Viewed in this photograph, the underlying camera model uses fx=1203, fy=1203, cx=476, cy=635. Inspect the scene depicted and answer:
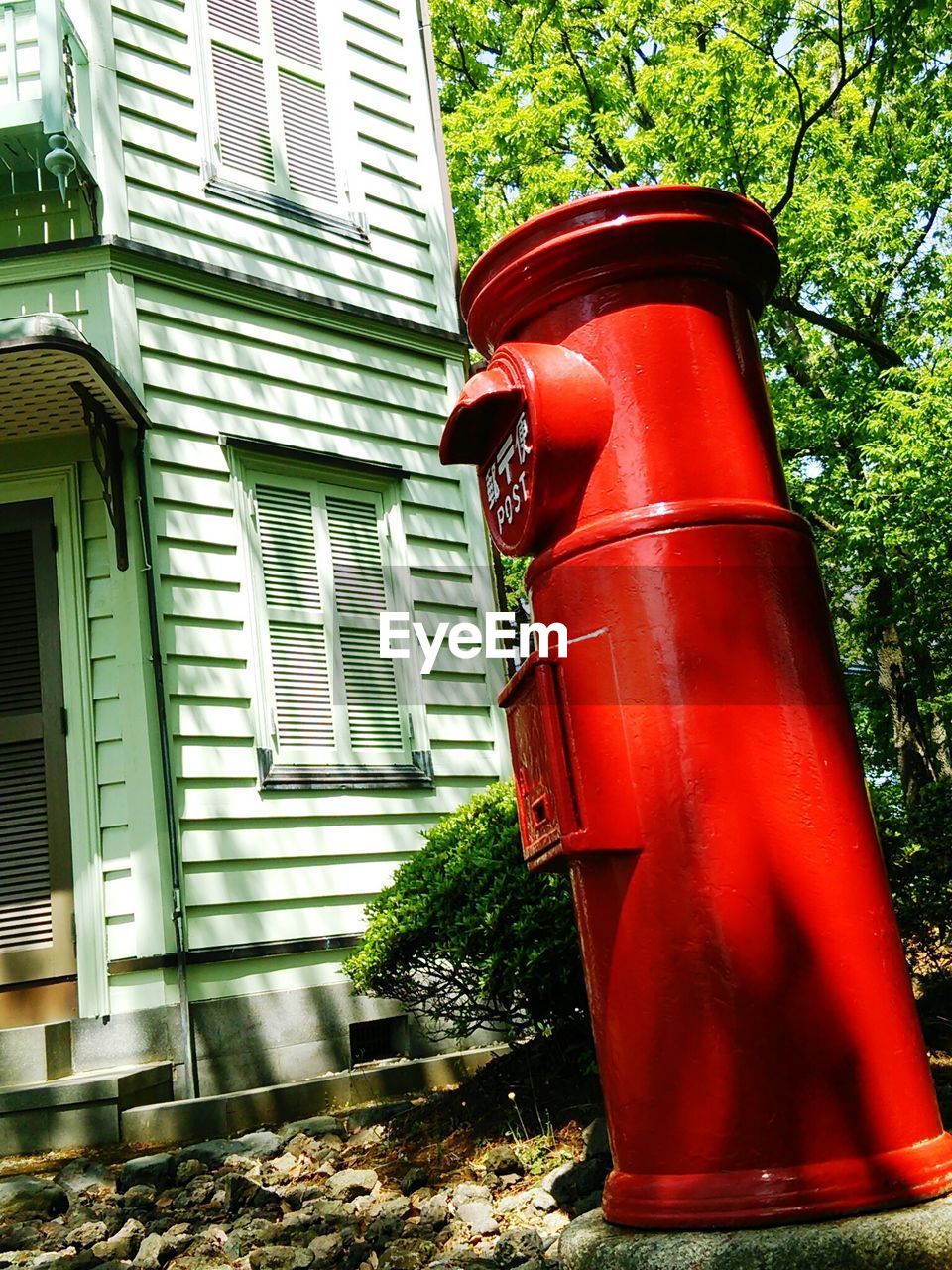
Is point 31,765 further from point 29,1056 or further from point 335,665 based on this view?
point 335,665

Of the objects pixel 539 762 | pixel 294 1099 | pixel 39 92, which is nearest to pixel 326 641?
pixel 294 1099

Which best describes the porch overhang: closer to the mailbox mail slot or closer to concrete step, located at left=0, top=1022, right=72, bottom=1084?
concrete step, located at left=0, top=1022, right=72, bottom=1084

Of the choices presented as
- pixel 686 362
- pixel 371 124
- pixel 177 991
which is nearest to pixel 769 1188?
pixel 686 362

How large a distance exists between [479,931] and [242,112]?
623cm

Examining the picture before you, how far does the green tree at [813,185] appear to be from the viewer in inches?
532

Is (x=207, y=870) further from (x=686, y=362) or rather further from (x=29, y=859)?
(x=686, y=362)

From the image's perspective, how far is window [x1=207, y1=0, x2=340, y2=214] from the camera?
8.21m

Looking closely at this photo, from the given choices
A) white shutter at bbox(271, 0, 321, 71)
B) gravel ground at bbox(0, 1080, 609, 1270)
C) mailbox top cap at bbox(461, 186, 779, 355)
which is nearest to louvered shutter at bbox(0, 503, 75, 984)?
gravel ground at bbox(0, 1080, 609, 1270)

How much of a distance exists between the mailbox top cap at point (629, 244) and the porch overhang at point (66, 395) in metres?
3.64

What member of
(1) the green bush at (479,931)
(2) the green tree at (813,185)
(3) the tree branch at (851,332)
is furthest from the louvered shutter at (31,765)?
(3) the tree branch at (851,332)

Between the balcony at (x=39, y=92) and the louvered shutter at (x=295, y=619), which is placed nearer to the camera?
the balcony at (x=39, y=92)

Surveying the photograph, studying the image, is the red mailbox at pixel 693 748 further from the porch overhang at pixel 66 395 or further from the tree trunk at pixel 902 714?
the tree trunk at pixel 902 714

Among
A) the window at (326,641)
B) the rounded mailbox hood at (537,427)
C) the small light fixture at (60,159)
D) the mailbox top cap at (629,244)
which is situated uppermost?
the small light fixture at (60,159)

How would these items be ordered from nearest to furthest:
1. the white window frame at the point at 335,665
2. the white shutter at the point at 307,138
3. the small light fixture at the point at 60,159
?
1. the small light fixture at the point at 60,159
2. the white window frame at the point at 335,665
3. the white shutter at the point at 307,138
